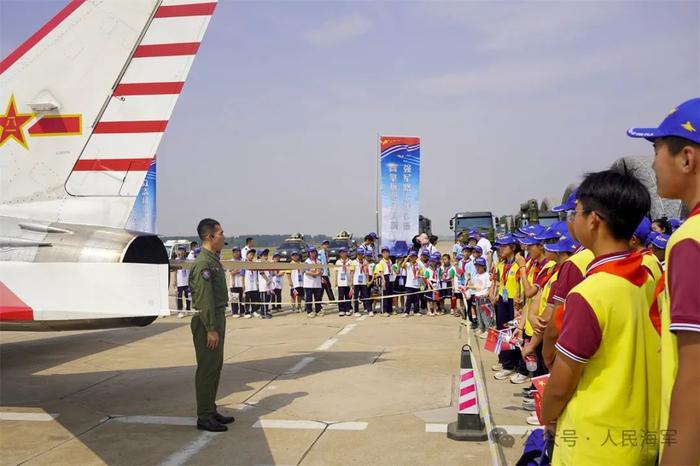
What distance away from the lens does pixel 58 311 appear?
172 inches

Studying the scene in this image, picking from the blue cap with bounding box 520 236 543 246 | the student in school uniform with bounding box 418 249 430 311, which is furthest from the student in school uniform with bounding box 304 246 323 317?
the blue cap with bounding box 520 236 543 246

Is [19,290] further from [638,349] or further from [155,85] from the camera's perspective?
[638,349]

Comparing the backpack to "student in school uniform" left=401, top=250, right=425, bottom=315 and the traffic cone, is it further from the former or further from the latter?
"student in school uniform" left=401, top=250, right=425, bottom=315

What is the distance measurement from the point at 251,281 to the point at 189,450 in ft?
32.4

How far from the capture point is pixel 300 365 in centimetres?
809

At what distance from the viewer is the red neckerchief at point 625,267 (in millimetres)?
1984

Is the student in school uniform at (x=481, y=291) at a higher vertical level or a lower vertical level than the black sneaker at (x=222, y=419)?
higher

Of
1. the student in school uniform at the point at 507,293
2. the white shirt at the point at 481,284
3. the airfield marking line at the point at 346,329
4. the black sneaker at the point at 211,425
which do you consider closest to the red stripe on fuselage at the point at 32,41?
the black sneaker at the point at 211,425

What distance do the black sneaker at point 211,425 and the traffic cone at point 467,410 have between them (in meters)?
2.28

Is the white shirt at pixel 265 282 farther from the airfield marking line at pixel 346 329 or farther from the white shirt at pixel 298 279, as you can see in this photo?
the airfield marking line at pixel 346 329

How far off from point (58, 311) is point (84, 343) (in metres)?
6.76

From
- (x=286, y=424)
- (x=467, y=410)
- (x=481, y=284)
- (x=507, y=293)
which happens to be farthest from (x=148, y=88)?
(x=481, y=284)

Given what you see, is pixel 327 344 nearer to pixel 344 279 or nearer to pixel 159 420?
pixel 159 420

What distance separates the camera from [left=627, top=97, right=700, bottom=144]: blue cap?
63.6 inches
